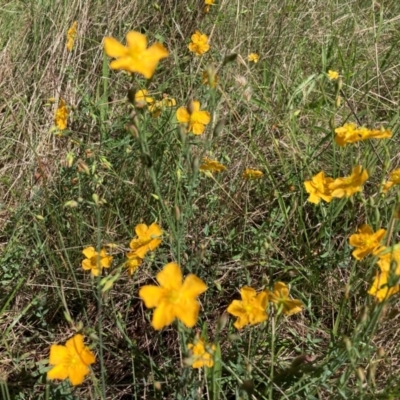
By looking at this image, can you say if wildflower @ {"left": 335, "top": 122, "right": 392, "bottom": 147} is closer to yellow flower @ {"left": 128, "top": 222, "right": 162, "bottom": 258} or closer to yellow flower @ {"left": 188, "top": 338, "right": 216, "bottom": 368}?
yellow flower @ {"left": 128, "top": 222, "right": 162, "bottom": 258}

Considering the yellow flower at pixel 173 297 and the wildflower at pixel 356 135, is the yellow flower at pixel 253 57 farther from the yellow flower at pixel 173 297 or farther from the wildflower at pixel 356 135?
the yellow flower at pixel 173 297

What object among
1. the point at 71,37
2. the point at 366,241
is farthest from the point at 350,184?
the point at 71,37

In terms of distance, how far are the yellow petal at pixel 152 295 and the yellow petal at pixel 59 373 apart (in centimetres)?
29

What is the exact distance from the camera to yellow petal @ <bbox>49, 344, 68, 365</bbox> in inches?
47.5

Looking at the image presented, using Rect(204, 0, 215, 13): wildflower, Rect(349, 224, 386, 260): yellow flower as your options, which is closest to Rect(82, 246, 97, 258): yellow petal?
Rect(349, 224, 386, 260): yellow flower

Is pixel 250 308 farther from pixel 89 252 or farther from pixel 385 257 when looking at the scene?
pixel 89 252

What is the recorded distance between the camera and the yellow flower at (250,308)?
1206mm

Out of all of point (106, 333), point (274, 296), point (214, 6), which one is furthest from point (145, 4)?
point (274, 296)

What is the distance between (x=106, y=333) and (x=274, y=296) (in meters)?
0.59

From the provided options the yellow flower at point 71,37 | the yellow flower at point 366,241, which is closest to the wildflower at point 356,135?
the yellow flower at point 366,241

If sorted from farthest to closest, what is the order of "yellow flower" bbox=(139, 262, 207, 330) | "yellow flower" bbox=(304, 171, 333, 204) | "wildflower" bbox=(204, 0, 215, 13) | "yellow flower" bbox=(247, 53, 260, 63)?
"wildflower" bbox=(204, 0, 215, 13) < "yellow flower" bbox=(247, 53, 260, 63) < "yellow flower" bbox=(304, 171, 333, 204) < "yellow flower" bbox=(139, 262, 207, 330)

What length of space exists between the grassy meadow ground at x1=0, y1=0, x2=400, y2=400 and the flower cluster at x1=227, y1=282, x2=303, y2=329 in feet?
0.15

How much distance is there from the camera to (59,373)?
45.6 inches

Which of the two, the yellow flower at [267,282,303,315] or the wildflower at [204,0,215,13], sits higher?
the wildflower at [204,0,215,13]
